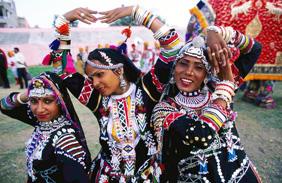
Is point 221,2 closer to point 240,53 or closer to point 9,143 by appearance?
point 240,53

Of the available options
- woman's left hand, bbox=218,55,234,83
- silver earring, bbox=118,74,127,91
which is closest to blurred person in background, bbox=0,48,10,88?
silver earring, bbox=118,74,127,91

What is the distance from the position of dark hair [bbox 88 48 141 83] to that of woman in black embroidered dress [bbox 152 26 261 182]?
1.37 ft

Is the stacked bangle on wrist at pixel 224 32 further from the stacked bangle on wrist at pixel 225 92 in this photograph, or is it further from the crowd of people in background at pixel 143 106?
the stacked bangle on wrist at pixel 225 92

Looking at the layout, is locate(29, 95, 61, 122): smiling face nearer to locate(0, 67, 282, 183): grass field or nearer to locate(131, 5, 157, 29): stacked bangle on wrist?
locate(131, 5, 157, 29): stacked bangle on wrist

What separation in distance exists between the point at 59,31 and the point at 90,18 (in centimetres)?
35

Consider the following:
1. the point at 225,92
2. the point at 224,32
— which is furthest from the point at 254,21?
the point at 225,92

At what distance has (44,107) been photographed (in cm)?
193

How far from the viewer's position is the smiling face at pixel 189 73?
5.63 ft

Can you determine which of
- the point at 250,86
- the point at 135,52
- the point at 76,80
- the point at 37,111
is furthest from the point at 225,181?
the point at 135,52

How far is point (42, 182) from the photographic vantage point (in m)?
1.99

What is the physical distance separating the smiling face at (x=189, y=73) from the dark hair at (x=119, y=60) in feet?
1.50

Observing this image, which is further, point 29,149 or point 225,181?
point 29,149

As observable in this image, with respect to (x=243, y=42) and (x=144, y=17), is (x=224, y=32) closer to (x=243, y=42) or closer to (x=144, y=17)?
(x=243, y=42)

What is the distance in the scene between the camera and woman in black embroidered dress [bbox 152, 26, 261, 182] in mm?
1584
